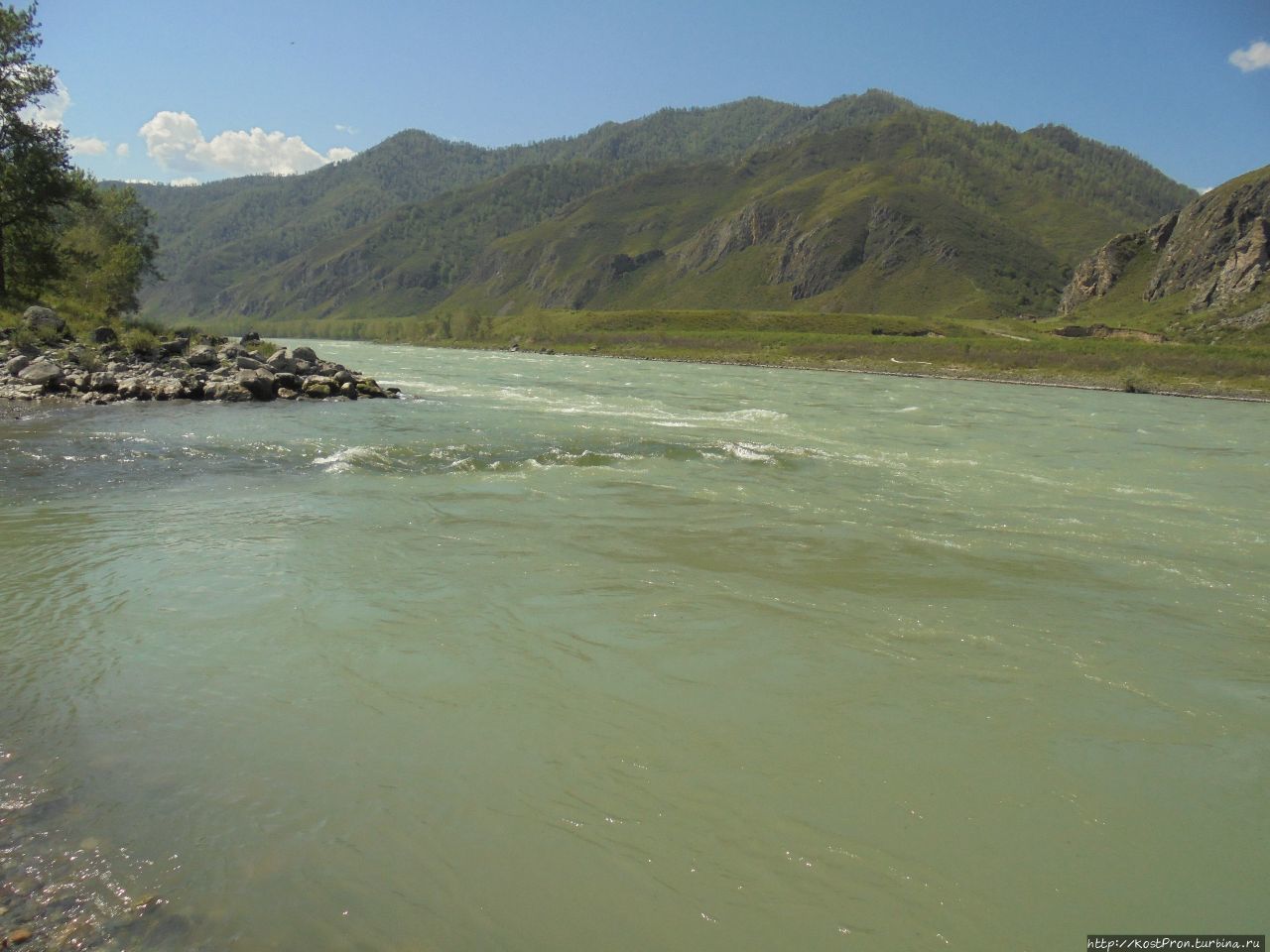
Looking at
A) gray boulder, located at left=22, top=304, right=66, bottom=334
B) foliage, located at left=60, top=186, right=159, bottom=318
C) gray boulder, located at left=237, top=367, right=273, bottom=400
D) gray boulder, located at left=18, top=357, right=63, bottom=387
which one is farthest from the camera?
foliage, located at left=60, top=186, right=159, bottom=318

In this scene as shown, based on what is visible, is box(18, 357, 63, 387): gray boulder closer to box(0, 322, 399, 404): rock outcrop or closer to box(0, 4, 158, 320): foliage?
box(0, 322, 399, 404): rock outcrop

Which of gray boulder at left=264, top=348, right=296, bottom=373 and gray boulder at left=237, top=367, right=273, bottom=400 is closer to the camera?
gray boulder at left=237, top=367, right=273, bottom=400

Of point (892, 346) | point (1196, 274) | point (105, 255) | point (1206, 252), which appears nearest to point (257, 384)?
point (105, 255)

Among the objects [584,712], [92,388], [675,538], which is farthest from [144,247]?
[584,712]

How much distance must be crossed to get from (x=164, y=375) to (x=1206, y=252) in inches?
6528

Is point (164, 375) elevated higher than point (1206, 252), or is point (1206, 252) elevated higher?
point (1206, 252)

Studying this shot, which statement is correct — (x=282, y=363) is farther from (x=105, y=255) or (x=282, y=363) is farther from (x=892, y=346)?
(x=892, y=346)

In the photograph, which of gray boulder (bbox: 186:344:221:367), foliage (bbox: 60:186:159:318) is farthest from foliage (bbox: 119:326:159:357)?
foliage (bbox: 60:186:159:318)

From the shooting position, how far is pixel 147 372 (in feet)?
110

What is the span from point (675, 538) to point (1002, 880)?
8.37 metres

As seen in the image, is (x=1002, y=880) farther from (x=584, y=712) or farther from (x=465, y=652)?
(x=465, y=652)

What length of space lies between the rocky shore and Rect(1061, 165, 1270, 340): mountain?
116586 millimetres

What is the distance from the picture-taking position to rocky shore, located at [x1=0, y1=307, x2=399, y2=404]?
100 ft

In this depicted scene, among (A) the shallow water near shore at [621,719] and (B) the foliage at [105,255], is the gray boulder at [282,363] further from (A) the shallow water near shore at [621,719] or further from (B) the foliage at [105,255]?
(A) the shallow water near shore at [621,719]
